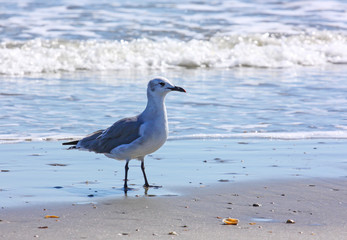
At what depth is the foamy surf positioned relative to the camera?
14.8m

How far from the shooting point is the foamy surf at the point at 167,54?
14.8 metres

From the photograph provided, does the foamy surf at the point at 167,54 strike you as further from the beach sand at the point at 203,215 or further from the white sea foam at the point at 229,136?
the beach sand at the point at 203,215

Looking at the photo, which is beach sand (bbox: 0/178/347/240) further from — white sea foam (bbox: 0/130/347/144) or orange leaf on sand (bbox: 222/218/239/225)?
white sea foam (bbox: 0/130/347/144)

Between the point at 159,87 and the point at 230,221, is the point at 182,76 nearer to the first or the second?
the point at 159,87

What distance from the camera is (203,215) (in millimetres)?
4855

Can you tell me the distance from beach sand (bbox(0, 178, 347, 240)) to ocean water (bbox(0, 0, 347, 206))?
0.51 m

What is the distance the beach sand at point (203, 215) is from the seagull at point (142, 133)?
0.48m

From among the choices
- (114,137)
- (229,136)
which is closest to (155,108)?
(114,137)

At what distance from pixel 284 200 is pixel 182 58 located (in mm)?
10798

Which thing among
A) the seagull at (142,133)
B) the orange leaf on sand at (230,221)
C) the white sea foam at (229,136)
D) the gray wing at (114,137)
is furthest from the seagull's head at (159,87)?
the white sea foam at (229,136)

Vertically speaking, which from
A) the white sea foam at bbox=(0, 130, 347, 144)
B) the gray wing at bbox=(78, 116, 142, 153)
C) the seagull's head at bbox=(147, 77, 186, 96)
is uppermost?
the seagull's head at bbox=(147, 77, 186, 96)

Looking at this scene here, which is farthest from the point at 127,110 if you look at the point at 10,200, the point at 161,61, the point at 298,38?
the point at 298,38

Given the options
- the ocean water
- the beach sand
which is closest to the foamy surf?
the ocean water

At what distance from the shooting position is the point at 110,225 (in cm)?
454
